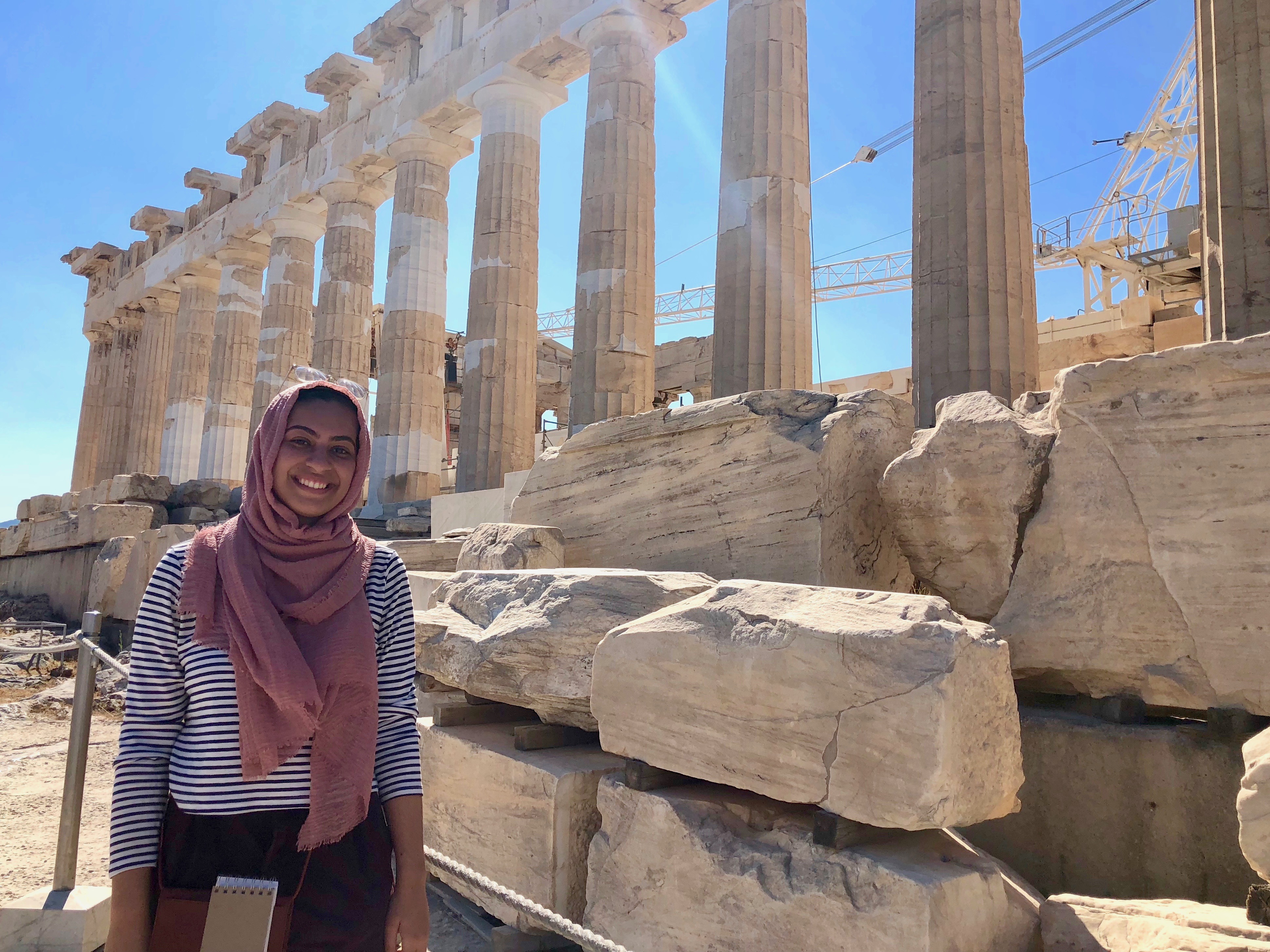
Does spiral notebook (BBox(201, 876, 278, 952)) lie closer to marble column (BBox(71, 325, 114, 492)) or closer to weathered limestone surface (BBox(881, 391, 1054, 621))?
weathered limestone surface (BBox(881, 391, 1054, 621))

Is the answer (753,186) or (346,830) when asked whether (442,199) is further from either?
(346,830)

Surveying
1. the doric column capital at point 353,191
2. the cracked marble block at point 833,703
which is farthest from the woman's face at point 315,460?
the doric column capital at point 353,191

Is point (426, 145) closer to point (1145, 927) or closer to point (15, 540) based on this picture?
point (15, 540)

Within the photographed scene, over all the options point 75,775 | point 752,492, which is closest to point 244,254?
point 75,775

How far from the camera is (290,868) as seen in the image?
1750 mm

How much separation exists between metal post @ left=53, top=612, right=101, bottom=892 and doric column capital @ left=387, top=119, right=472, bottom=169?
48.2 feet

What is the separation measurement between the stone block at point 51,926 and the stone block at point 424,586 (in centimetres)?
231

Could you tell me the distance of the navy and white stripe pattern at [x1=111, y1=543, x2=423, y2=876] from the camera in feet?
5.70

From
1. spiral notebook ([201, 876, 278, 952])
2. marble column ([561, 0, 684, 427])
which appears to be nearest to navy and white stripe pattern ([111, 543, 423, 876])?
spiral notebook ([201, 876, 278, 952])

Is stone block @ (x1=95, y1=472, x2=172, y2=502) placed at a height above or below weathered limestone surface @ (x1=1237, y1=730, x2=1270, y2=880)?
above

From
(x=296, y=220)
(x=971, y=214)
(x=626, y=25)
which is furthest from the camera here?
(x=296, y=220)

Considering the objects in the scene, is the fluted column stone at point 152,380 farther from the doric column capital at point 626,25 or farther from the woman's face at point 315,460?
the woman's face at point 315,460

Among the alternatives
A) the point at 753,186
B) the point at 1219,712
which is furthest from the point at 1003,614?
the point at 753,186

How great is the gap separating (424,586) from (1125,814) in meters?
4.02
